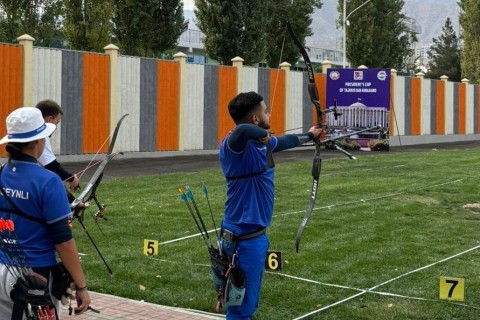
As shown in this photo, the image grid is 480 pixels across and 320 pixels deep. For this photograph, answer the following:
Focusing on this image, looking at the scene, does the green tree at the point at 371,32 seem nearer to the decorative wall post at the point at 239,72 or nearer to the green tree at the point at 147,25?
the green tree at the point at 147,25

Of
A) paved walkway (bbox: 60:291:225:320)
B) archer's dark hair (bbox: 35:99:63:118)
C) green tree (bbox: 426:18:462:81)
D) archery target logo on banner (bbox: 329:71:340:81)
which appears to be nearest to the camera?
archer's dark hair (bbox: 35:99:63:118)

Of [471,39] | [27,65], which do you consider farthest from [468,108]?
[27,65]

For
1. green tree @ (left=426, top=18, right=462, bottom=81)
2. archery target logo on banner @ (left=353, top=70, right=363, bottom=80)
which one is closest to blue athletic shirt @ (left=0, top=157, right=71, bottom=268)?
archery target logo on banner @ (left=353, top=70, right=363, bottom=80)

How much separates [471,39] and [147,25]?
1310 inches

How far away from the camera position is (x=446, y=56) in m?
94.1

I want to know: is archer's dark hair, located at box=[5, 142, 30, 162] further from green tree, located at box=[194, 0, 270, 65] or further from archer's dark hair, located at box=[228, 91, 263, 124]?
green tree, located at box=[194, 0, 270, 65]

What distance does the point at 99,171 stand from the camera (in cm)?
684

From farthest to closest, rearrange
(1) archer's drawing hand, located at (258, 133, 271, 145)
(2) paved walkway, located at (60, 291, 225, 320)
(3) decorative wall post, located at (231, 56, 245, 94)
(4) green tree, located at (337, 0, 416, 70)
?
(4) green tree, located at (337, 0, 416, 70) < (3) decorative wall post, located at (231, 56, 245, 94) < (2) paved walkway, located at (60, 291, 225, 320) < (1) archer's drawing hand, located at (258, 133, 271, 145)

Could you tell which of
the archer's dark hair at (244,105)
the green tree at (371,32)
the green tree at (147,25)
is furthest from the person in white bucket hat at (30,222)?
the green tree at (371,32)

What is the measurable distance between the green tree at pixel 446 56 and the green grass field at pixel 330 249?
75946mm

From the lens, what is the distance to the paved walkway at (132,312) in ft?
22.5

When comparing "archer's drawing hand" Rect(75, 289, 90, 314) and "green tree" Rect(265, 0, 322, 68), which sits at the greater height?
"green tree" Rect(265, 0, 322, 68)

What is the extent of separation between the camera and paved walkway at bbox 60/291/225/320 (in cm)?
686

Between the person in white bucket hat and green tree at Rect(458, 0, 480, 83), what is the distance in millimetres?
56995
